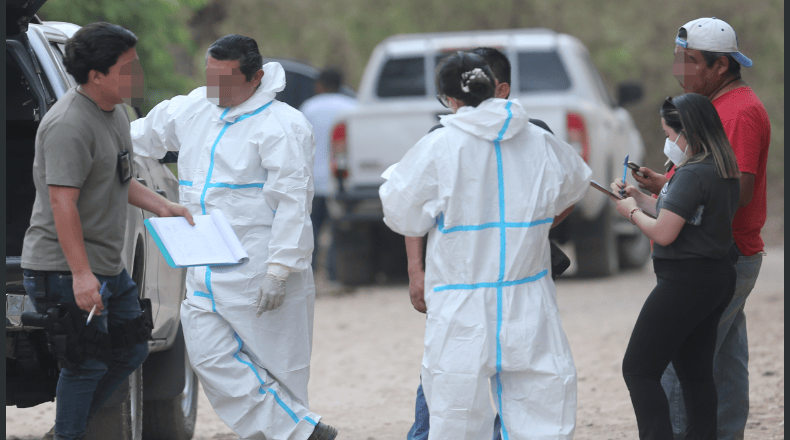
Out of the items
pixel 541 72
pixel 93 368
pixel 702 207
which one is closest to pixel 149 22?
pixel 541 72

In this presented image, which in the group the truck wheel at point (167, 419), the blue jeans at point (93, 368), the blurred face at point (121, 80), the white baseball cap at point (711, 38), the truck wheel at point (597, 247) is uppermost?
the white baseball cap at point (711, 38)

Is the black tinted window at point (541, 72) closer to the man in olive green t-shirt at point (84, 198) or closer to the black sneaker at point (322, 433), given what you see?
the black sneaker at point (322, 433)

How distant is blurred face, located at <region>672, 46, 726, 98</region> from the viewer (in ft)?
14.0

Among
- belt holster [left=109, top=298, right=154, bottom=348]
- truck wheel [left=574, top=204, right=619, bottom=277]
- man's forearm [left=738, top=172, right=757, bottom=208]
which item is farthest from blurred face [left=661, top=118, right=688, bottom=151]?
truck wheel [left=574, top=204, right=619, bottom=277]

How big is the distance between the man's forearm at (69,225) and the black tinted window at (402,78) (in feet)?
26.2

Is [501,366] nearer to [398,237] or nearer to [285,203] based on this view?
[285,203]

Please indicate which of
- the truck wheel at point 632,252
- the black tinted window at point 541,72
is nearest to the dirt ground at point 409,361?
the truck wheel at point 632,252

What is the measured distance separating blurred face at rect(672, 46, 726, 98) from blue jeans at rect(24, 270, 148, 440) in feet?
7.52

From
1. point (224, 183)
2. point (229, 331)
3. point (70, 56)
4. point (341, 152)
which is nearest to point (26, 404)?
point (229, 331)

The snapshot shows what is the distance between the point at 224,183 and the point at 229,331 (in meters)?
0.60

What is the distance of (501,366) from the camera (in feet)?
12.2

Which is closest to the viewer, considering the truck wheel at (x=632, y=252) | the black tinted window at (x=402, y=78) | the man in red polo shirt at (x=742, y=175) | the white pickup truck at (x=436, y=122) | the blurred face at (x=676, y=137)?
the blurred face at (x=676, y=137)

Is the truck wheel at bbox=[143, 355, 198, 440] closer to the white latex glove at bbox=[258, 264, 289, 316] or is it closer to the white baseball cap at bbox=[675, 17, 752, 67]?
the white latex glove at bbox=[258, 264, 289, 316]

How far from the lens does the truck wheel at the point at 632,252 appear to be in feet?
42.1
